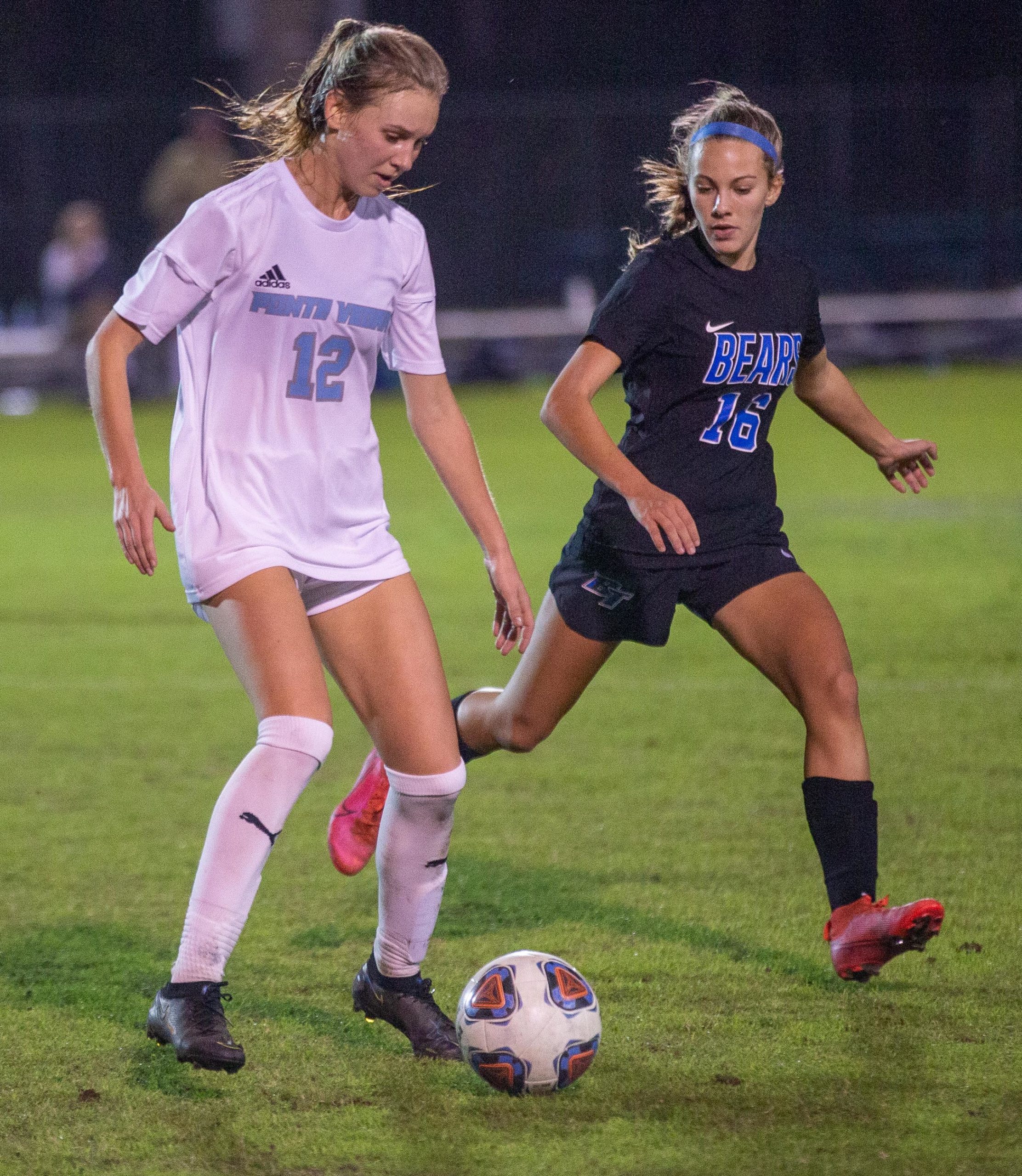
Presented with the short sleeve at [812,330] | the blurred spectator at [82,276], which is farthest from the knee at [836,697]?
the blurred spectator at [82,276]

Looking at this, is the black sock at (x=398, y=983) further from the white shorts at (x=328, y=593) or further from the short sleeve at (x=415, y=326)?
the short sleeve at (x=415, y=326)

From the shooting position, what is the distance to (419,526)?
1256 centimetres

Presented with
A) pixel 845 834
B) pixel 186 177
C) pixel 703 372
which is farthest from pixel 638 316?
pixel 186 177

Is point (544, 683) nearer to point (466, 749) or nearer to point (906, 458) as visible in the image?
point (466, 749)

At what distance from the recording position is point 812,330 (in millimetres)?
4668

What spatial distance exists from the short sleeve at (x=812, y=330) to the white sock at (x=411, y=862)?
154cm

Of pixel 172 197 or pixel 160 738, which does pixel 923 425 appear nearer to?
pixel 172 197

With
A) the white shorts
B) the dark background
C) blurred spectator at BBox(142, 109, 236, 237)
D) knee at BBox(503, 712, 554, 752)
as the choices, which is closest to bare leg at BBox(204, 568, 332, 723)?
the white shorts

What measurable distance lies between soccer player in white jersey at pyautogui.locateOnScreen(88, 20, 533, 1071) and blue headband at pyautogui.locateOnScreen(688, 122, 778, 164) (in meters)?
0.92

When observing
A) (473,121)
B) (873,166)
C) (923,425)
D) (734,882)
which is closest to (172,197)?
(473,121)

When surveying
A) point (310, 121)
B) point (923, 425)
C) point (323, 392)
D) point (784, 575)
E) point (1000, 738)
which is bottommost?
point (923, 425)

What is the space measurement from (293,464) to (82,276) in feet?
58.6

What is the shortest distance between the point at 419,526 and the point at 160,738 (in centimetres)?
562

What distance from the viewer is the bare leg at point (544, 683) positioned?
183 inches
